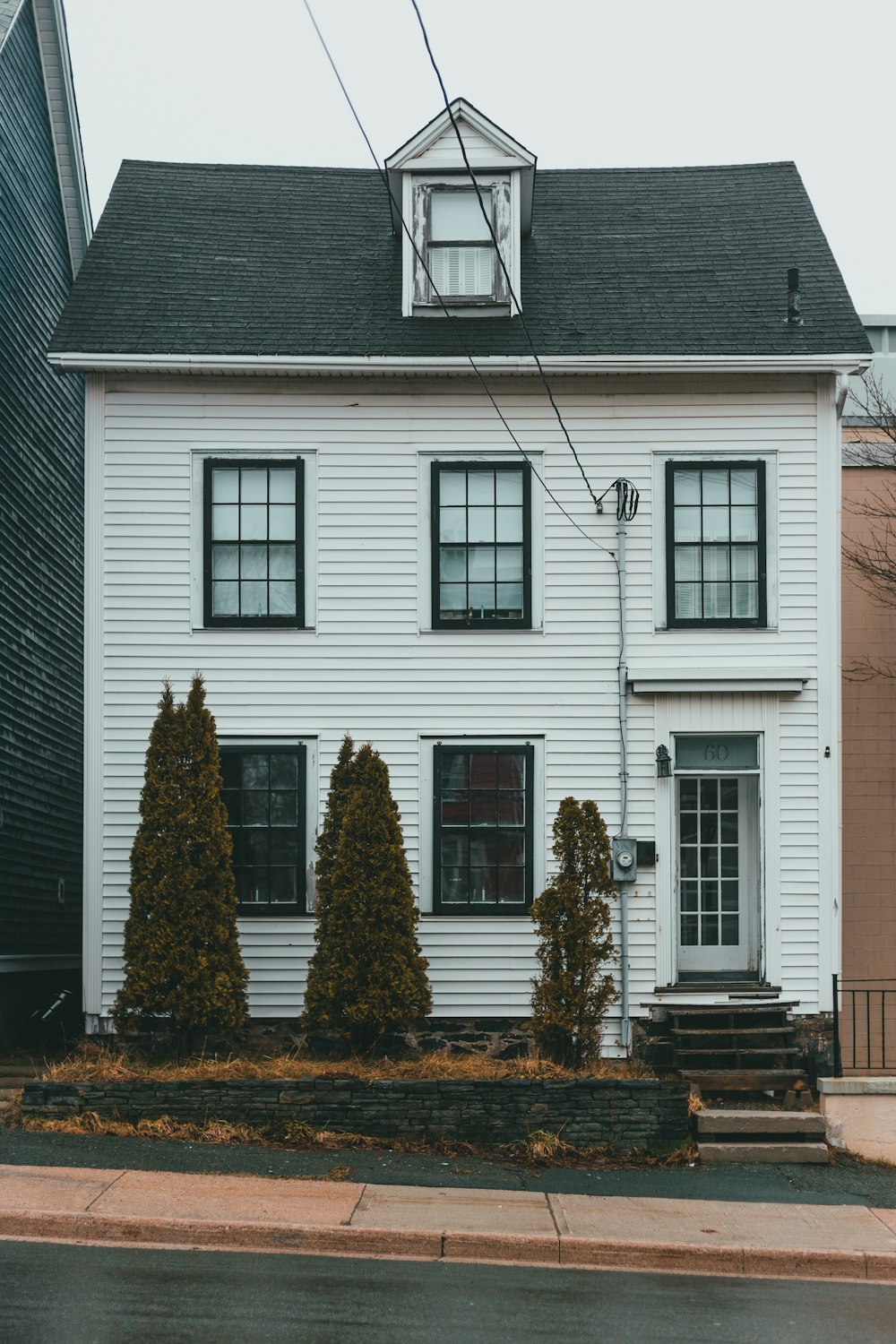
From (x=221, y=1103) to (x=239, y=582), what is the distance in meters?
4.90

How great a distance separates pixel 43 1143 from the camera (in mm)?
10430

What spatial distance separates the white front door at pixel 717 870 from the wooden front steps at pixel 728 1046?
530 mm

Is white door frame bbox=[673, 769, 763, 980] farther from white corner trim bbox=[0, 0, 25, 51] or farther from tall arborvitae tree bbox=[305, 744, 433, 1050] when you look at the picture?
white corner trim bbox=[0, 0, 25, 51]

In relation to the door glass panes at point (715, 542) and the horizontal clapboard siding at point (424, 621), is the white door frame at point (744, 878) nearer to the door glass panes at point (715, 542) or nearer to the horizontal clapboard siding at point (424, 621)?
the horizontal clapboard siding at point (424, 621)

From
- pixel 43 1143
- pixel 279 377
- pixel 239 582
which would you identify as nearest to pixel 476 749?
pixel 239 582

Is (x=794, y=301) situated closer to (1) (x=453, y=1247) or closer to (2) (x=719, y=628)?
(2) (x=719, y=628)

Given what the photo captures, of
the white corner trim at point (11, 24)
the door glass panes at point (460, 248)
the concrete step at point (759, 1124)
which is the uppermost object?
the white corner trim at point (11, 24)

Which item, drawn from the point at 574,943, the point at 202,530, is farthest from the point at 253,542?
the point at 574,943

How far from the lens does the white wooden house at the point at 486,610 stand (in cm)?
1323

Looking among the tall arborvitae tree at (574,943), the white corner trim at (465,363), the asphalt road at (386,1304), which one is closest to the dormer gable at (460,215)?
the white corner trim at (465,363)

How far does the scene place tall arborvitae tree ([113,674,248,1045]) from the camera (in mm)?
11781

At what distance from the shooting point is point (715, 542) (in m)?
13.5

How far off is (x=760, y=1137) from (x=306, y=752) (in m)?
5.27

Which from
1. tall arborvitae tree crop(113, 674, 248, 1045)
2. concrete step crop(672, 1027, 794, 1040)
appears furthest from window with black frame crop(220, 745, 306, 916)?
concrete step crop(672, 1027, 794, 1040)
